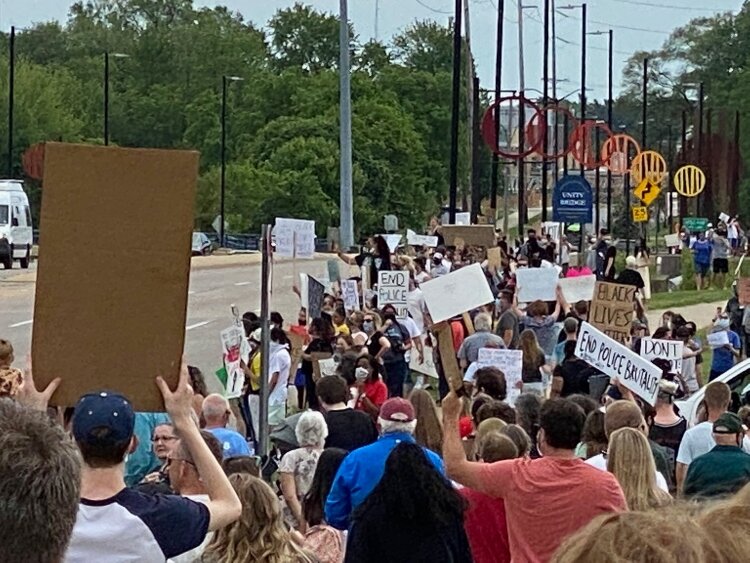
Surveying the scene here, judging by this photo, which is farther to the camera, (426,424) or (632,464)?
(426,424)

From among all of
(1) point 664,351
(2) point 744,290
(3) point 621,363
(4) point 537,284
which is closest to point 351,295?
(4) point 537,284

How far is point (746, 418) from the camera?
9.88 metres

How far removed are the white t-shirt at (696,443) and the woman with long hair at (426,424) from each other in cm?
174

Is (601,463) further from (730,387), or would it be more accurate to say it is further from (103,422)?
(730,387)

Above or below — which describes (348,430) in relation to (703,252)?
below

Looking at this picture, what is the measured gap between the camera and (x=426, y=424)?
8.44 metres

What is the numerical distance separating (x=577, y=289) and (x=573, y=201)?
13029mm

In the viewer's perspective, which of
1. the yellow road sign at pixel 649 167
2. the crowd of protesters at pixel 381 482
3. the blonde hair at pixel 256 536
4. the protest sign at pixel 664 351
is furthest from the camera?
the yellow road sign at pixel 649 167

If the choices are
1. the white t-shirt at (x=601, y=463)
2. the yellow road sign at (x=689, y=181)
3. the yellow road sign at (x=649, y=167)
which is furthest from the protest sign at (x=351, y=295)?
the yellow road sign at (x=689, y=181)

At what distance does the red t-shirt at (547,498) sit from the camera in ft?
20.4

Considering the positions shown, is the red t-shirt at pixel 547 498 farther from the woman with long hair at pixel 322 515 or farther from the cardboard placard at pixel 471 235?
the cardboard placard at pixel 471 235

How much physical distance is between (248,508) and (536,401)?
14.3 ft

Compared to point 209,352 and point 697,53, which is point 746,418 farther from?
point 697,53

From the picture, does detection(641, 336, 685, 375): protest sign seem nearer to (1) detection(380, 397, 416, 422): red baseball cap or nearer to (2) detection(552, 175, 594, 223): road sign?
(1) detection(380, 397, 416, 422): red baseball cap
